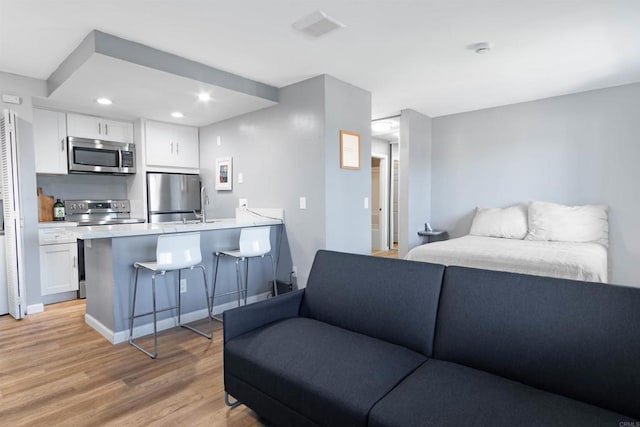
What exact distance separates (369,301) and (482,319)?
0.61 metres

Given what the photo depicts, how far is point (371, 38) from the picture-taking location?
2.75 meters

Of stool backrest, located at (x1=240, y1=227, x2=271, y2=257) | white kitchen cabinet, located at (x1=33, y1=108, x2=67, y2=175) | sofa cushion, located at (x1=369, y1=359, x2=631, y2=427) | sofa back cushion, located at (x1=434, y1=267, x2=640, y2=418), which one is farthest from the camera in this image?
Result: white kitchen cabinet, located at (x1=33, y1=108, x2=67, y2=175)

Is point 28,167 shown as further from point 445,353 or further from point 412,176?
point 412,176

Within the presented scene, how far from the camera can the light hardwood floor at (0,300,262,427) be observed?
1.91 metres

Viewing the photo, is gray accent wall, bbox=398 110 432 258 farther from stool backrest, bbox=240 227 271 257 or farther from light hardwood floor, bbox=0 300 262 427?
light hardwood floor, bbox=0 300 262 427

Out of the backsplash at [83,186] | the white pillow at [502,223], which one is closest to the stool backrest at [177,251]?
the backsplash at [83,186]

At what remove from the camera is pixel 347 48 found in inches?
115

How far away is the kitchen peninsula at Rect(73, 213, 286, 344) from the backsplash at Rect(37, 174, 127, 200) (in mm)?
1934

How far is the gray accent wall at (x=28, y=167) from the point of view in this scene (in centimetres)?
352

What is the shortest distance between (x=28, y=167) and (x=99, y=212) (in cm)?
131

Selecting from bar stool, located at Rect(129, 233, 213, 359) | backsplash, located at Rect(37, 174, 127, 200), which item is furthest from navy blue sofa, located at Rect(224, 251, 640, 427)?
backsplash, located at Rect(37, 174, 127, 200)

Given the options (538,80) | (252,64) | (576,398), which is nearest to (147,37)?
(252,64)

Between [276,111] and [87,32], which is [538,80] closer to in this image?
[276,111]

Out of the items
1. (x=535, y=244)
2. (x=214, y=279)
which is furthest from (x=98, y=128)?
(x=535, y=244)
